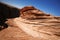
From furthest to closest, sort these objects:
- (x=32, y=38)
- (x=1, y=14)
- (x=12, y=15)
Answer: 1. (x=12, y=15)
2. (x=1, y=14)
3. (x=32, y=38)

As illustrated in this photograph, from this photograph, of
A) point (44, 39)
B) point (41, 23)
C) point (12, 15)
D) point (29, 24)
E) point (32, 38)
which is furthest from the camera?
point (12, 15)

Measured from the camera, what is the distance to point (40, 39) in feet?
17.0

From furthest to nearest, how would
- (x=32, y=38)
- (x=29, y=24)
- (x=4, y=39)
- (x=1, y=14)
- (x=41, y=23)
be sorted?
(x=1, y=14), (x=29, y=24), (x=41, y=23), (x=4, y=39), (x=32, y=38)

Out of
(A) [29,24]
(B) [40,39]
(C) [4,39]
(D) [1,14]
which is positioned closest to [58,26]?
(B) [40,39]

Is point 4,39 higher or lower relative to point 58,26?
lower

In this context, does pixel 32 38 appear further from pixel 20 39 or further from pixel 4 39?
pixel 4 39

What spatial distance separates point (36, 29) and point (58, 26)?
1.20 meters

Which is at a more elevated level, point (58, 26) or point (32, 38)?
point (58, 26)

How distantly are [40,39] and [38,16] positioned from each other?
103 inches

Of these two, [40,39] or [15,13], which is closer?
[40,39]

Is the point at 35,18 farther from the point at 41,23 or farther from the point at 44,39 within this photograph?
the point at 44,39

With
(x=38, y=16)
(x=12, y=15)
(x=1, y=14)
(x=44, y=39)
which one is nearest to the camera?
(x=44, y=39)

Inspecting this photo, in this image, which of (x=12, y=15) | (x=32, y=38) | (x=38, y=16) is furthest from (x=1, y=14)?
(x=32, y=38)

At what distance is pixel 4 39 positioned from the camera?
5.92 meters
